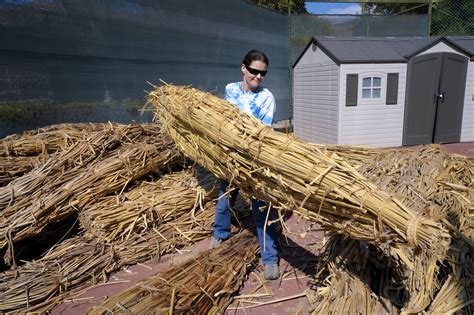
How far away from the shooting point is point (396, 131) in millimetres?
8344

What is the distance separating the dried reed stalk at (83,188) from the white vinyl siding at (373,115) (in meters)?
5.11

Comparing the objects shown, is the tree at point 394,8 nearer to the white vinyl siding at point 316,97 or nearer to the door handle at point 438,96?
the white vinyl siding at point 316,97

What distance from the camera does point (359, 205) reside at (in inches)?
65.5

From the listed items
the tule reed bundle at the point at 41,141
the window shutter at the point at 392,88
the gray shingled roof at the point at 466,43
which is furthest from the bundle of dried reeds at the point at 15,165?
the gray shingled roof at the point at 466,43

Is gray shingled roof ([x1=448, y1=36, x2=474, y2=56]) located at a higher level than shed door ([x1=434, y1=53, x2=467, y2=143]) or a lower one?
higher

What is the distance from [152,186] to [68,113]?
232cm

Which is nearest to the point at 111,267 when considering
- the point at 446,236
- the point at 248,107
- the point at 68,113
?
the point at 248,107

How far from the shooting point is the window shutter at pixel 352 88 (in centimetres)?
770

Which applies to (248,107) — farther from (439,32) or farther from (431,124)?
(439,32)

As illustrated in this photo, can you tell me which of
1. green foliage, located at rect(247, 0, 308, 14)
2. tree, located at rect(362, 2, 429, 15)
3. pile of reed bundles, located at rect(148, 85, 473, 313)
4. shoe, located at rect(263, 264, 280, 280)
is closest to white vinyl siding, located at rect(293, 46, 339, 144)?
green foliage, located at rect(247, 0, 308, 14)

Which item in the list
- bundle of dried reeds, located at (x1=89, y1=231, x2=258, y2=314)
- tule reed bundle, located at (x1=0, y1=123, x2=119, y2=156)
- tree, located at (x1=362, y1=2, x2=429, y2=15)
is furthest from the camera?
tree, located at (x1=362, y1=2, x2=429, y2=15)

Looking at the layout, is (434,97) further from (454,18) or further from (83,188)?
(83,188)

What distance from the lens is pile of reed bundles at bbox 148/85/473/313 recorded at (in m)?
1.63

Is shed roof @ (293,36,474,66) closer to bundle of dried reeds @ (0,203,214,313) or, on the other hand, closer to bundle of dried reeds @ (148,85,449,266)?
bundle of dried reeds @ (0,203,214,313)
